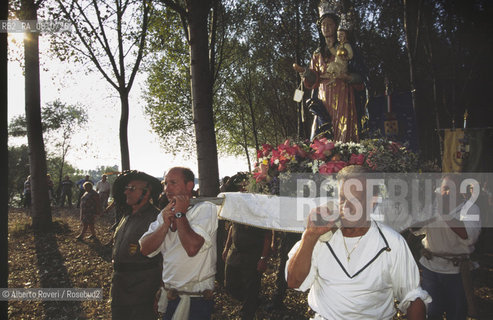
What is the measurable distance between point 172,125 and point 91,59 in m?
13.7

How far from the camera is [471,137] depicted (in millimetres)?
12398

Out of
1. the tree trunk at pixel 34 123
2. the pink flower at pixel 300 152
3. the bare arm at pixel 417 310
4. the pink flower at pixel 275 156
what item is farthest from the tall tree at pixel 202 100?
the tree trunk at pixel 34 123

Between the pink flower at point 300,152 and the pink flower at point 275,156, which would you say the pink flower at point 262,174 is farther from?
the pink flower at point 300,152

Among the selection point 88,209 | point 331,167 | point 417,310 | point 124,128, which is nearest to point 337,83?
point 331,167

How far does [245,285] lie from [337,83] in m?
3.66

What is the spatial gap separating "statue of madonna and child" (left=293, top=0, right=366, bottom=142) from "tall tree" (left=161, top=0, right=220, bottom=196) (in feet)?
7.61

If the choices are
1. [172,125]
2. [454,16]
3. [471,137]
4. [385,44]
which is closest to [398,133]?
[471,137]

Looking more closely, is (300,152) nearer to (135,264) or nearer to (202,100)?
(135,264)

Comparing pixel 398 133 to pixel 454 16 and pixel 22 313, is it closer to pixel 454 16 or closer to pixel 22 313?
pixel 22 313

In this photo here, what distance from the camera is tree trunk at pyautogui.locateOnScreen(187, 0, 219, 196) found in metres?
7.40

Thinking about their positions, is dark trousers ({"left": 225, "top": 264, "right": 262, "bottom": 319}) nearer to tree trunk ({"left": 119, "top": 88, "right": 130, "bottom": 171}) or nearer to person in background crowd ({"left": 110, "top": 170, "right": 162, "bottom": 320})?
person in background crowd ({"left": 110, "top": 170, "right": 162, "bottom": 320})

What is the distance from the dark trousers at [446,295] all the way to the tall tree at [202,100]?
14.0 feet

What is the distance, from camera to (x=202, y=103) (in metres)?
7.36

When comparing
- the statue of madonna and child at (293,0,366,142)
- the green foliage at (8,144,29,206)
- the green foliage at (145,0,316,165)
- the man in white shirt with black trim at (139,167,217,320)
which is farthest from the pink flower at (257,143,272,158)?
the green foliage at (8,144,29,206)
